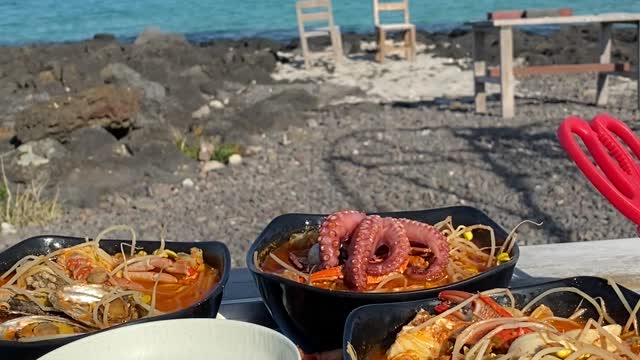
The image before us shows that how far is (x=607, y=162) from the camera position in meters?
1.29

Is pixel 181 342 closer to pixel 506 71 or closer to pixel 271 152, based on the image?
pixel 271 152

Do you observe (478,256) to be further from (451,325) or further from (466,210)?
(451,325)

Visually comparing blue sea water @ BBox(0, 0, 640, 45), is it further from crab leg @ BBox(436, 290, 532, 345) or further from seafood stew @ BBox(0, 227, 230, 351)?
crab leg @ BBox(436, 290, 532, 345)

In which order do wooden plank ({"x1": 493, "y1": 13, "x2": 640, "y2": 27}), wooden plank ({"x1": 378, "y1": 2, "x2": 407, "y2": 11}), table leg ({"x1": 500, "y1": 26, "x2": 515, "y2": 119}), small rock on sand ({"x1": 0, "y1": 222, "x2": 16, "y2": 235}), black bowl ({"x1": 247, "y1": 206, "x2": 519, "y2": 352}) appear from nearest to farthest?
black bowl ({"x1": 247, "y1": 206, "x2": 519, "y2": 352}) → small rock on sand ({"x1": 0, "y1": 222, "x2": 16, "y2": 235}) → wooden plank ({"x1": 493, "y1": 13, "x2": 640, "y2": 27}) → table leg ({"x1": 500, "y1": 26, "x2": 515, "y2": 119}) → wooden plank ({"x1": 378, "y1": 2, "x2": 407, "y2": 11})

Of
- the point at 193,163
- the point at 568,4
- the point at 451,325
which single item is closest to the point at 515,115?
the point at 193,163

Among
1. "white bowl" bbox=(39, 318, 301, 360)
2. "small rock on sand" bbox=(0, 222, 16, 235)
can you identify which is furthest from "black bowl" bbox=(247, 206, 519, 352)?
"small rock on sand" bbox=(0, 222, 16, 235)

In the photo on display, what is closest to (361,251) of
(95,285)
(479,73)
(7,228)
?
(95,285)

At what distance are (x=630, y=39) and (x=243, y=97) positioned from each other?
28.7 feet

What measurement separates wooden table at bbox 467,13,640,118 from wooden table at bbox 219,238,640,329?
266 inches

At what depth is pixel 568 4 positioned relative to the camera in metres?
30.8

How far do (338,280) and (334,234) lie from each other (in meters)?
0.09

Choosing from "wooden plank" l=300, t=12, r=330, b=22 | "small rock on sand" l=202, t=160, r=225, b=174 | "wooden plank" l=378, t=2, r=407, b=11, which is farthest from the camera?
"wooden plank" l=378, t=2, r=407, b=11

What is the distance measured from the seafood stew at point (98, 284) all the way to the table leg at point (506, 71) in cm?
760

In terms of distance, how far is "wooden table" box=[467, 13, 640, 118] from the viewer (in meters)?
8.57
